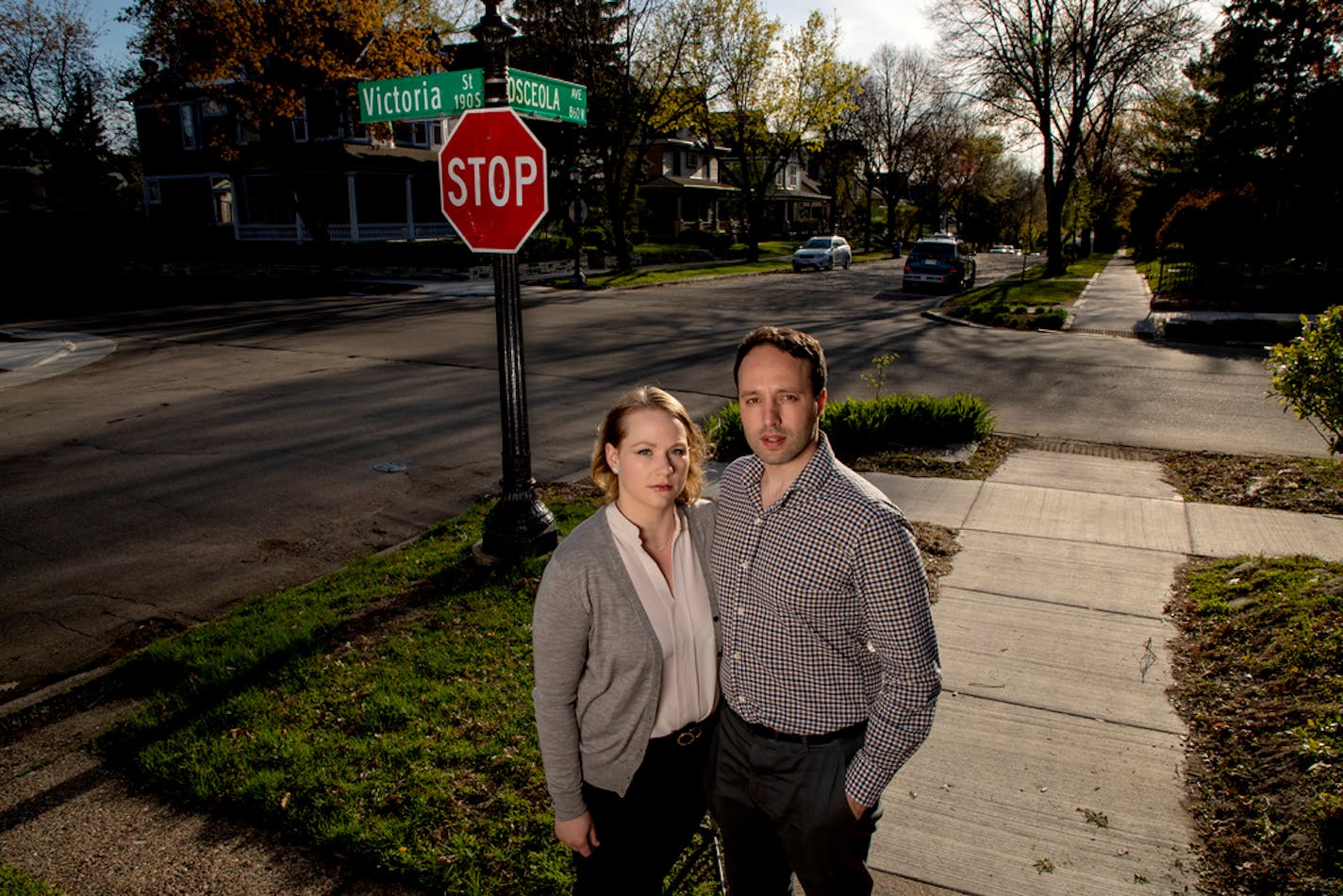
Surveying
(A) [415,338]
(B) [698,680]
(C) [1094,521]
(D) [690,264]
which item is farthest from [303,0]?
(B) [698,680]

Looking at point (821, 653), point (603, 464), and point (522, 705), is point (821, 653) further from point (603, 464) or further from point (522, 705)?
point (522, 705)

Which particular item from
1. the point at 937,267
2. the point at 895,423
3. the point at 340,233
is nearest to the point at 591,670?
the point at 895,423

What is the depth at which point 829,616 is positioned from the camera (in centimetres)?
224

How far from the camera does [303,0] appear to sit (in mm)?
28484

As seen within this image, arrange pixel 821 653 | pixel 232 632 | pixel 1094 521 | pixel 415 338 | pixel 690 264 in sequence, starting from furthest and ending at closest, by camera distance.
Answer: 1. pixel 690 264
2. pixel 415 338
3. pixel 1094 521
4. pixel 232 632
5. pixel 821 653

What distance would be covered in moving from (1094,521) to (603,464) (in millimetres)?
5917

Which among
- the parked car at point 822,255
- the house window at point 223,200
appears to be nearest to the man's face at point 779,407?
the parked car at point 822,255

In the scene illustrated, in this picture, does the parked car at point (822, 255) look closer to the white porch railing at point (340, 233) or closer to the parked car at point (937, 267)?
the parked car at point (937, 267)

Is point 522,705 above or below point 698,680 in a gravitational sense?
below

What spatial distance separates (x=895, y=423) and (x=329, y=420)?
7.02 m

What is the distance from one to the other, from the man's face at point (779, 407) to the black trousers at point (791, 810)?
760 mm

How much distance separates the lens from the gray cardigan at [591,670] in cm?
233

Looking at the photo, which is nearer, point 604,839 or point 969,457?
point 604,839

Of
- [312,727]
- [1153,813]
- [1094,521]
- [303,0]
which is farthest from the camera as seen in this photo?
[303,0]
